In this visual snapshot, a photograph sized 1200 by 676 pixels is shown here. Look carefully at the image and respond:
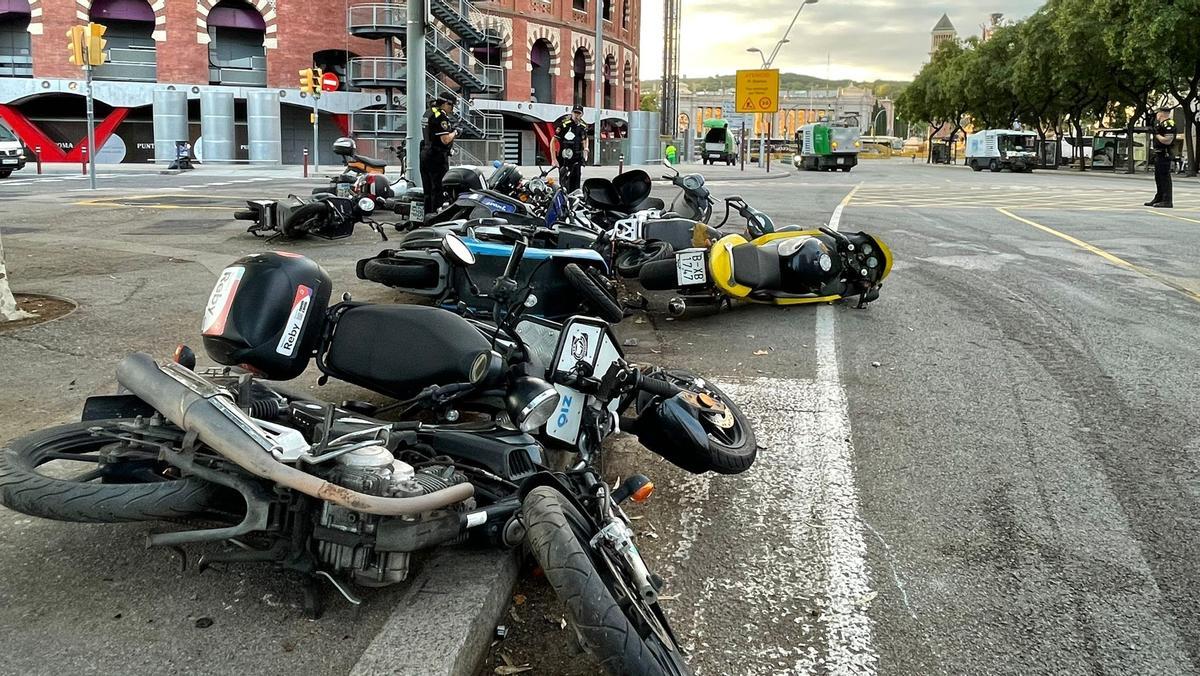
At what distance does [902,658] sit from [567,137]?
55.1 ft

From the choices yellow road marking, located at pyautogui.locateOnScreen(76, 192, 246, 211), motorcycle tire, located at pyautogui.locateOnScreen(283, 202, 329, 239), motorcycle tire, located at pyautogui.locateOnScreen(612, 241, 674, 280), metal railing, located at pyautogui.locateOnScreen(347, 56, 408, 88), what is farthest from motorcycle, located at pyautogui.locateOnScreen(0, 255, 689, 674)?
metal railing, located at pyautogui.locateOnScreen(347, 56, 408, 88)

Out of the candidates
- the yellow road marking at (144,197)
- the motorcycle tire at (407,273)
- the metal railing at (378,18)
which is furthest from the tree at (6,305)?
the metal railing at (378,18)

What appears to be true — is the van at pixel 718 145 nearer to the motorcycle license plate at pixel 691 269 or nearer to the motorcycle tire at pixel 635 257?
the motorcycle tire at pixel 635 257

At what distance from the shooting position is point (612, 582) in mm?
2646

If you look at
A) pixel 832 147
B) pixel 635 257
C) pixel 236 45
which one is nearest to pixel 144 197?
pixel 635 257

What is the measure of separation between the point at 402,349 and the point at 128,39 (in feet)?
162

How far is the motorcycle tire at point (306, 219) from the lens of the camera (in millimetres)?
11578

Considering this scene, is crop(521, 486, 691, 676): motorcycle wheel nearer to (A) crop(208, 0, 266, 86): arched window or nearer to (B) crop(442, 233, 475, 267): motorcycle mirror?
(B) crop(442, 233, 475, 267): motorcycle mirror

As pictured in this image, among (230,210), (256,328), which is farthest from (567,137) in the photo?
(256,328)

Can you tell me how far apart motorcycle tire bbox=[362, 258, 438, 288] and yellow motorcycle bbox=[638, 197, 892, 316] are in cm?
222

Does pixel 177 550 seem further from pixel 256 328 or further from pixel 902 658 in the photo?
pixel 902 658

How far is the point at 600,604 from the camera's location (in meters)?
2.49

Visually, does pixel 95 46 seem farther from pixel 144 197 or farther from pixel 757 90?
pixel 757 90

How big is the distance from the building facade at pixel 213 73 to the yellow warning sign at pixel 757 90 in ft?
30.0
